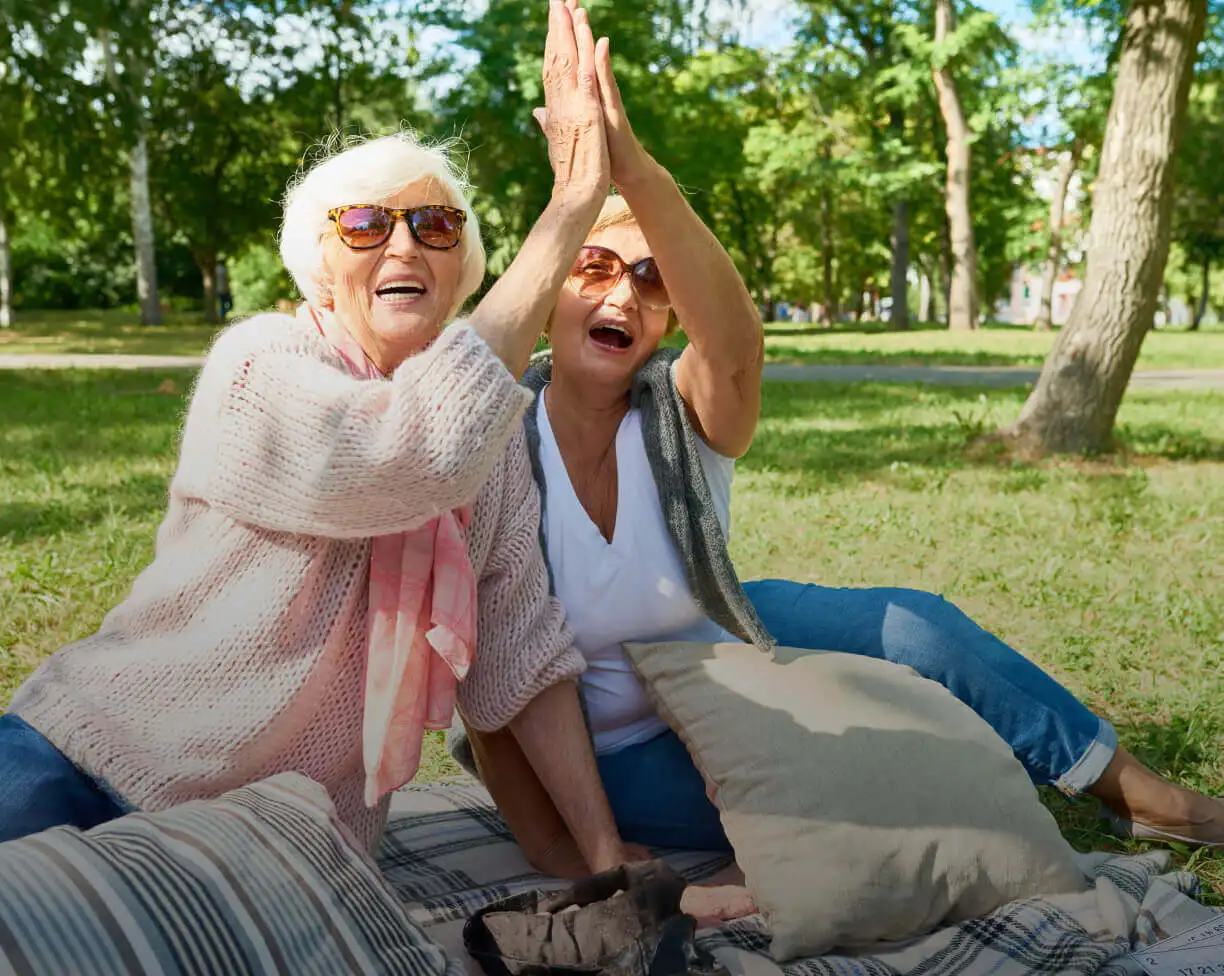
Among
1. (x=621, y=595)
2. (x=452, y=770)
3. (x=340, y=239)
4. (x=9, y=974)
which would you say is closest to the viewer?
(x=9, y=974)

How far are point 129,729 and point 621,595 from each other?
1158mm

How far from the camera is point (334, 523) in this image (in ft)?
6.90

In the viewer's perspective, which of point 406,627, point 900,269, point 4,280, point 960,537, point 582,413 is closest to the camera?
point 406,627

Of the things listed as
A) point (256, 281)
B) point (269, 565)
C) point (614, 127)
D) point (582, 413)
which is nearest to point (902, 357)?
point (582, 413)

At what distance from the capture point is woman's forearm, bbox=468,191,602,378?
2182 mm

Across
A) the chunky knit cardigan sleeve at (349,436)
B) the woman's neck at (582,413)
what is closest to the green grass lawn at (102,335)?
the woman's neck at (582,413)

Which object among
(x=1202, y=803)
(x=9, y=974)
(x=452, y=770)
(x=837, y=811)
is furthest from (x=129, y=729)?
(x=1202, y=803)

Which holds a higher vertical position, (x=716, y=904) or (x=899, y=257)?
(x=899, y=257)

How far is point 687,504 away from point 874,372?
52.8ft

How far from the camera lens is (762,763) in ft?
9.09

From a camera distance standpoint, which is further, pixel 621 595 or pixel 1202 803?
pixel 1202 803

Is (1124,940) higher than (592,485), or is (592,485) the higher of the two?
(592,485)

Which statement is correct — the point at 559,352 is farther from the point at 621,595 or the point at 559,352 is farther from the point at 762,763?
the point at 762,763

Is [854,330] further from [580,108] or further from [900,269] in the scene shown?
[580,108]
